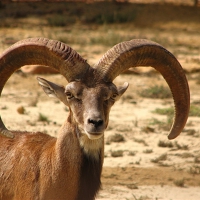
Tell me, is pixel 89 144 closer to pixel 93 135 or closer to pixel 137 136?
pixel 93 135

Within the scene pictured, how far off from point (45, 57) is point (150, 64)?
1.35 m

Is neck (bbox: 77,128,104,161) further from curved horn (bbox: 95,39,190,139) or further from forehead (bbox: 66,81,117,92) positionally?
curved horn (bbox: 95,39,190,139)

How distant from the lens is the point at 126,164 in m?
11.5

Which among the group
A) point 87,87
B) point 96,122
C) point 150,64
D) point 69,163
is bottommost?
point 69,163

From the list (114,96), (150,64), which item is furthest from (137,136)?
(114,96)

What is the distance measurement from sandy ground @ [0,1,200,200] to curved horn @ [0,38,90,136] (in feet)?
9.05

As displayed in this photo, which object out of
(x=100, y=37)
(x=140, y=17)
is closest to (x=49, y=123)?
(x=100, y=37)

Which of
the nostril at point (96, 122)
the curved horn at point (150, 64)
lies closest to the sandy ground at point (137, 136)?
the curved horn at point (150, 64)

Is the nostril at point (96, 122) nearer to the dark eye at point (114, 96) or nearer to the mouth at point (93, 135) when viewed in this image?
the mouth at point (93, 135)

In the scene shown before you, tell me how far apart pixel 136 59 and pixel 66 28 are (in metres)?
21.2

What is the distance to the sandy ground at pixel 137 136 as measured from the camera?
10.3 m

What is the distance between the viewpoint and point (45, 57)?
781 centimetres

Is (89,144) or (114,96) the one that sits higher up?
(114,96)

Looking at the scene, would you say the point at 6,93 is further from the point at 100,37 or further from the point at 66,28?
the point at 66,28
